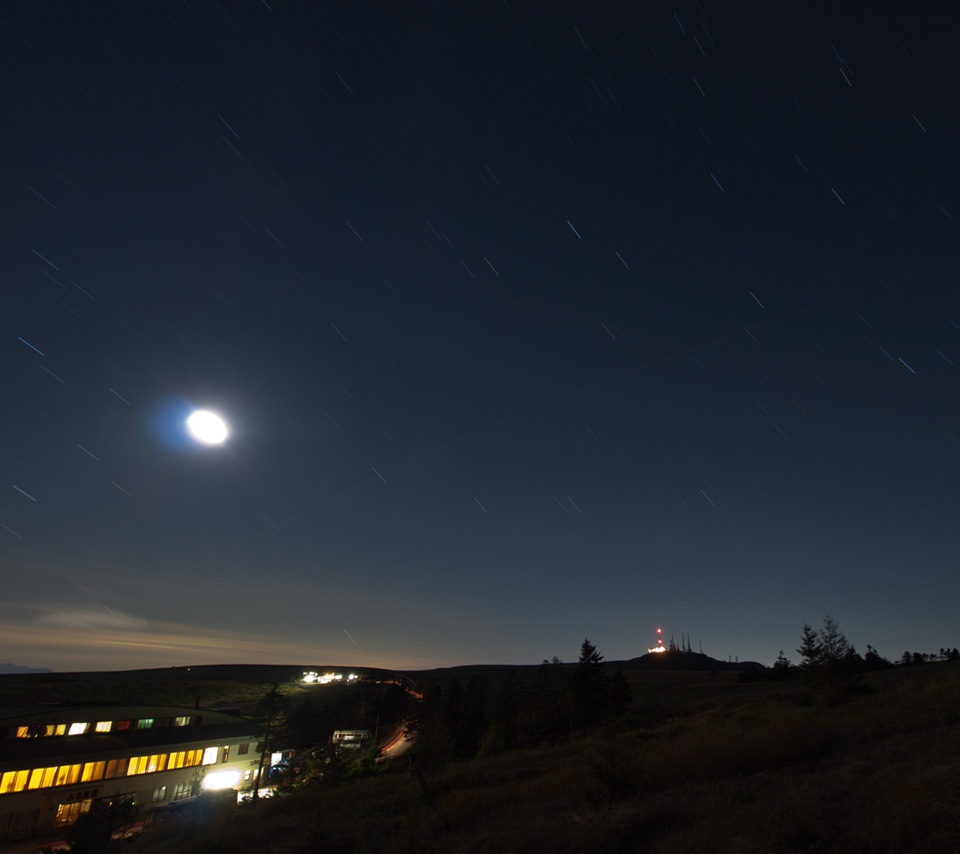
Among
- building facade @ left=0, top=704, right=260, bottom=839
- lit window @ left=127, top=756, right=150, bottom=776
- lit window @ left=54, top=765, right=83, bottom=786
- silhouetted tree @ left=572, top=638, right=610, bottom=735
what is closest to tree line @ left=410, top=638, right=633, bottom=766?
silhouetted tree @ left=572, top=638, right=610, bottom=735

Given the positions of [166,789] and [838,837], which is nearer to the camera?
[838,837]

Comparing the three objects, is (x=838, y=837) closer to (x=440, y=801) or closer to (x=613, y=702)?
(x=440, y=801)

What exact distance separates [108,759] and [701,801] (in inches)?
1837

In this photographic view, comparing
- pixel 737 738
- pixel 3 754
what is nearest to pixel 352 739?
pixel 3 754

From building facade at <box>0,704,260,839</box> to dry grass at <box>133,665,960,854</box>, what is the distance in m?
18.1

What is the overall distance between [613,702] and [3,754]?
52622 mm

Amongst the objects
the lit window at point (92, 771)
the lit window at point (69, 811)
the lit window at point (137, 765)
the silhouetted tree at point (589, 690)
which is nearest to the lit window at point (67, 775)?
the lit window at point (92, 771)

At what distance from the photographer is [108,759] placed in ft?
130

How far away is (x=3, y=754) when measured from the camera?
35.1 meters

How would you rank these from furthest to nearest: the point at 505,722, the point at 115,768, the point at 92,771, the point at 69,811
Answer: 1. the point at 505,722
2. the point at 115,768
3. the point at 92,771
4. the point at 69,811

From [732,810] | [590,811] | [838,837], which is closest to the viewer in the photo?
[838,837]

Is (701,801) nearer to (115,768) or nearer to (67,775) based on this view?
(67,775)

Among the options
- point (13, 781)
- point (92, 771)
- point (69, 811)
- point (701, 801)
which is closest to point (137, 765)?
point (92, 771)

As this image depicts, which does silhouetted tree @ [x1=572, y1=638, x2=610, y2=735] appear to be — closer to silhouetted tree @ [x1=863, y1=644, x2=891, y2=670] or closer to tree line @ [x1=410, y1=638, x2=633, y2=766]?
tree line @ [x1=410, y1=638, x2=633, y2=766]
